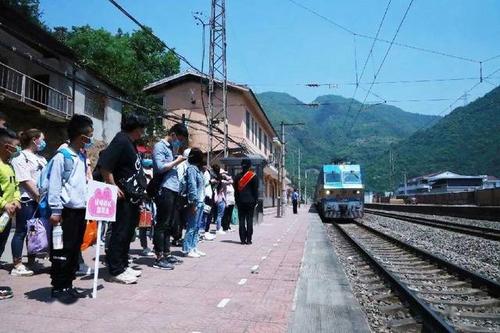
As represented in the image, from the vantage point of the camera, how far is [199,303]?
4867 millimetres

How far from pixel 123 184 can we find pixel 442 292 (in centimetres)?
464

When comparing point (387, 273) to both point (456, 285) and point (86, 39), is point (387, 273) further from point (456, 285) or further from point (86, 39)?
point (86, 39)

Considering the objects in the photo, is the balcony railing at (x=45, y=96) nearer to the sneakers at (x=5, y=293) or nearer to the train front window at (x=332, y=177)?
the train front window at (x=332, y=177)

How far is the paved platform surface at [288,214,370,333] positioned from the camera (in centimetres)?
446

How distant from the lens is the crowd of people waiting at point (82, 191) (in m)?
4.65

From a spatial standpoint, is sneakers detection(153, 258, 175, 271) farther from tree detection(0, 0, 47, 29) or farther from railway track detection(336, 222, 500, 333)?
tree detection(0, 0, 47, 29)

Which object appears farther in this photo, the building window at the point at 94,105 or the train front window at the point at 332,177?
the train front window at the point at 332,177

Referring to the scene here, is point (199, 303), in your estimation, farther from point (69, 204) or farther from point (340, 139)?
point (340, 139)

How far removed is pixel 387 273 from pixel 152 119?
29.0 metres

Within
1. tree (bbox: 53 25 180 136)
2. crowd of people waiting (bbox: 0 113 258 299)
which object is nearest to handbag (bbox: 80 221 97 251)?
crowd of people waiting (bbox: 0 113 258 299)

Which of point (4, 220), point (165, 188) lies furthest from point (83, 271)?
point (4, 220)

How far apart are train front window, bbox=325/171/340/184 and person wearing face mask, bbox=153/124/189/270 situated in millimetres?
17830

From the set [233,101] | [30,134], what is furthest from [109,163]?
[233,101]

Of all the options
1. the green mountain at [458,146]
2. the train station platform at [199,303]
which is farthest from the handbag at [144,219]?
the green mountain at [458,146]
